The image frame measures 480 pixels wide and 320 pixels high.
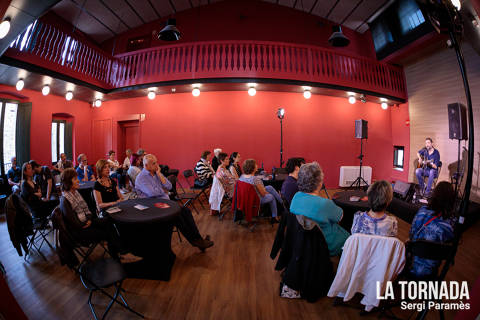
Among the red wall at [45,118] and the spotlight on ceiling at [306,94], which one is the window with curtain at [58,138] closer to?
the red wall at [45,118]

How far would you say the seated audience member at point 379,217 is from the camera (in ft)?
6.46

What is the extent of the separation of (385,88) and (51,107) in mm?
11411

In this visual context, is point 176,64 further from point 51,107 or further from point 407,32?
point 407,32

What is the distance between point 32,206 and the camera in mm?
3449

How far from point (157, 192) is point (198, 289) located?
1.66 metres

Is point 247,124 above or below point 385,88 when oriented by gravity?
below

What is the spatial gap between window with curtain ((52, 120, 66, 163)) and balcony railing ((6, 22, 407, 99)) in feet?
8.64

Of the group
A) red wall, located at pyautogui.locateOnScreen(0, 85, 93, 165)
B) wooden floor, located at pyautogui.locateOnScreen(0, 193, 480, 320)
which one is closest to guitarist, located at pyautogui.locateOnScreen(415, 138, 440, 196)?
wooden floor, located at pyautogui.locateOnScreen(0, 193, 480, 320)

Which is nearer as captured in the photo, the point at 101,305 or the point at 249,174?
the point at 101,305

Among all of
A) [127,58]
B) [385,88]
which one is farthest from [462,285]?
[127,58]

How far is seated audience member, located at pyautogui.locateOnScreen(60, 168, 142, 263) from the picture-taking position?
8.05 feet

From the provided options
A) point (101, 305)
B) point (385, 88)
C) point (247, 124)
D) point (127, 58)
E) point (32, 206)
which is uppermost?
point (127, 58)

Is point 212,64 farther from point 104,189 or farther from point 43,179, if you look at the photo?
point 43,179

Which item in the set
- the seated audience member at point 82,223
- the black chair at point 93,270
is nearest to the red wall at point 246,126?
the seated audience member at point 82,223
